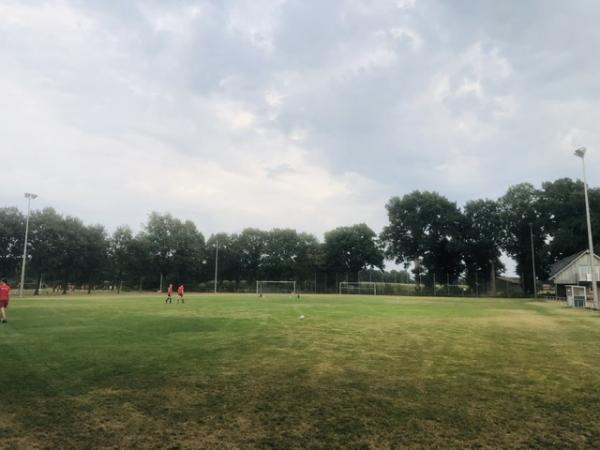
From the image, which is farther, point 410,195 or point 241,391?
point 410,195

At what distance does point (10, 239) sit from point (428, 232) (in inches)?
2809

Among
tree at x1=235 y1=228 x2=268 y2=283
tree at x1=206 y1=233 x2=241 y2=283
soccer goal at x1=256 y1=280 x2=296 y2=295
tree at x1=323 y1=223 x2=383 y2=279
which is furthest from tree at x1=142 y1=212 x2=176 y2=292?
tree at x1=323 y1=223 x2=383 y2=279

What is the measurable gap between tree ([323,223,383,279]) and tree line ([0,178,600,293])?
22 centimetres

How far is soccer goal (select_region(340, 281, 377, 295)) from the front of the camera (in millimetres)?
71394

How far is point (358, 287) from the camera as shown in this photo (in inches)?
2899

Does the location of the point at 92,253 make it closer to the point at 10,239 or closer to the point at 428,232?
the point at 10,239

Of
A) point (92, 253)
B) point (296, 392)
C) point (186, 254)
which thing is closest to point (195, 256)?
point (186, 254)

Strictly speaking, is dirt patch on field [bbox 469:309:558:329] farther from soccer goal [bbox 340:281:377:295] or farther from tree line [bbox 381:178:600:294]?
tree line [bbox 381:178:600:294]

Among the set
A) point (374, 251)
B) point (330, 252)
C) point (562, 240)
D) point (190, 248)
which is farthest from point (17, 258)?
point (562, 240)

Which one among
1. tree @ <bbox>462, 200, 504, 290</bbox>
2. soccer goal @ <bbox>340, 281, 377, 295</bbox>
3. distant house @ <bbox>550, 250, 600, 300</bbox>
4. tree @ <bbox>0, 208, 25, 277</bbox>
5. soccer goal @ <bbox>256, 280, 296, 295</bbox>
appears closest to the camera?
distant house @ <bbox>550, 250, 600, 300</bbox>

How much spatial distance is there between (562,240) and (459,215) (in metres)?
17.4

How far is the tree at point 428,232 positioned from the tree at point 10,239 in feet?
209

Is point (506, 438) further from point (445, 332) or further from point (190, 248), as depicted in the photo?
point (190, 248)

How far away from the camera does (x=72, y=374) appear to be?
7793 mm
